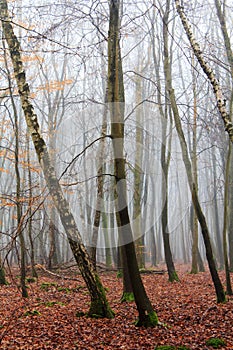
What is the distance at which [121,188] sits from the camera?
7316 millimetres

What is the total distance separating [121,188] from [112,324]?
8.84 feet

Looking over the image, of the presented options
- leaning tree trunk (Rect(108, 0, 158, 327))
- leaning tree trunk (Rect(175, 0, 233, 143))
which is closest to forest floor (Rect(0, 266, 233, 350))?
A: leaning tree trunk (Rect(108, 0, 158, 327))

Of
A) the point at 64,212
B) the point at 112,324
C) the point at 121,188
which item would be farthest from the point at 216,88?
the point at 112,324

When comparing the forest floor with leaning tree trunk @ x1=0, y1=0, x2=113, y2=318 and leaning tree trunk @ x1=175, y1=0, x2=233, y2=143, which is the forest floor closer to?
Result: leaning tree trunk @ x1=0, y1=0, x2=113, y2=318

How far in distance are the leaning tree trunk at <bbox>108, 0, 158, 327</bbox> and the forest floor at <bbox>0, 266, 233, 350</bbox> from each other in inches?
14.3

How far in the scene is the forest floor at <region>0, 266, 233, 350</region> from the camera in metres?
5.96

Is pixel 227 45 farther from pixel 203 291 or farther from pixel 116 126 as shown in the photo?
pixel 203 291

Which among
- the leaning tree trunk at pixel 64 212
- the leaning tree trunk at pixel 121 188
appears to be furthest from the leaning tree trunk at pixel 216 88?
the leaning tree trunk at pixel 64 212

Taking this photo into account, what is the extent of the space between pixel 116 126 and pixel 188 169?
380 centimetres

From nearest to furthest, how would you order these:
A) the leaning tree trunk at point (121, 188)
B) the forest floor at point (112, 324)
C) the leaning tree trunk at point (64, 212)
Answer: the forest floor at point (112, 324) → the leaning tree trunk at point (121, 188) → the leaning tree trunk at point (64, 212)

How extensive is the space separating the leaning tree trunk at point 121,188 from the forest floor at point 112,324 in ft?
1.19

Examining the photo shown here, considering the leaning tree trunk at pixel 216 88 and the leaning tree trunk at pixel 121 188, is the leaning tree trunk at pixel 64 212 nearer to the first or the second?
the leaning tree trunk at pixel 121 188

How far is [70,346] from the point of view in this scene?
19.2ft

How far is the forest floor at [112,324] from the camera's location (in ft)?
19.6
